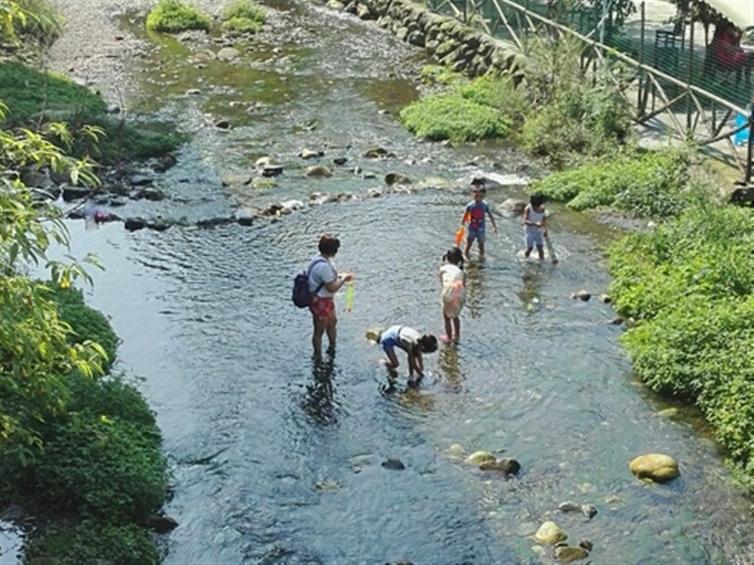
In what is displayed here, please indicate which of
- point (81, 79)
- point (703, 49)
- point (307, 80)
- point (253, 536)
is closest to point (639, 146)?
point (703, 49)

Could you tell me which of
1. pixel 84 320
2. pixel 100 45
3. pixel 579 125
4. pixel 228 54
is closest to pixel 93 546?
pixel 84 320

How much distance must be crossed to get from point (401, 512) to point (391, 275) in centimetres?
609

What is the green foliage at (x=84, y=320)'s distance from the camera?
45.3ft

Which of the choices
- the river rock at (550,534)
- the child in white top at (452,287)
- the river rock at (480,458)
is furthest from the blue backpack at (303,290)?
the river rock at (550,534)

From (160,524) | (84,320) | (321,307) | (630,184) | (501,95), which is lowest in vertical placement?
(160,524)

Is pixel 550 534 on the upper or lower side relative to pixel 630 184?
lower

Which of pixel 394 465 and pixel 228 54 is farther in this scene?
pixel 228 54

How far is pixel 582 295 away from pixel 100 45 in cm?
2118

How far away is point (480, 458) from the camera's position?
38.3ft

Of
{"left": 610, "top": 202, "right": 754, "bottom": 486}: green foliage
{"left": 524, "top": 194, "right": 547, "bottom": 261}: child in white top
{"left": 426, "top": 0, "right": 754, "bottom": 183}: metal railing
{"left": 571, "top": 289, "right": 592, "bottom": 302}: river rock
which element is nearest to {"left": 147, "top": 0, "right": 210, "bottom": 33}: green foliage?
{"left": 426, "top": 0, "right": 754, "bottom": 183}: metal railing

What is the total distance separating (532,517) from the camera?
10773mm

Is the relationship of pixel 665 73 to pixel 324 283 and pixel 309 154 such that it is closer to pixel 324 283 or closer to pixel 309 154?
pixel 309 154

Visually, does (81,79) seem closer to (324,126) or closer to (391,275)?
(324,126)

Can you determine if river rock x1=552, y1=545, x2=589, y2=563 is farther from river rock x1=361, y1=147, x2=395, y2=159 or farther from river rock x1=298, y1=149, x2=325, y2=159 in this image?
river rock x1=298, y1=149, x2=325, y2=159
